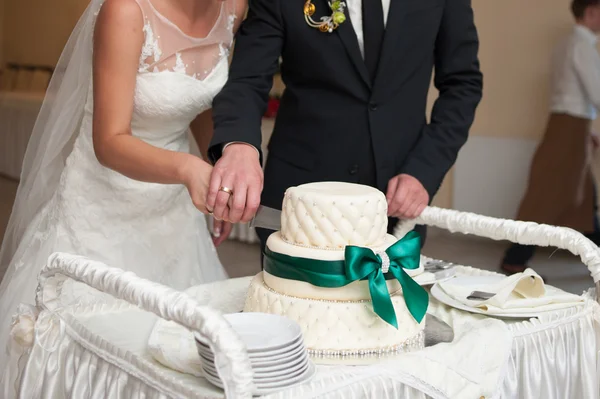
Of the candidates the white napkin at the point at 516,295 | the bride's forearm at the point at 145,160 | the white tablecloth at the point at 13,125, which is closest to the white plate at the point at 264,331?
the bride's forearm at the point at 145,160

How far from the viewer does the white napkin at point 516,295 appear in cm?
143

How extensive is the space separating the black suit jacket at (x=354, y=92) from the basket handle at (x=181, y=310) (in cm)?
62

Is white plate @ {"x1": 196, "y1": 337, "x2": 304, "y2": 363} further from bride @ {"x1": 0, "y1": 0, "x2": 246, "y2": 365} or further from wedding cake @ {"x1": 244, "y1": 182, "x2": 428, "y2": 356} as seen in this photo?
bride @ {"x1": 0, "y1": 0, "x2": 246, "y2": 365}

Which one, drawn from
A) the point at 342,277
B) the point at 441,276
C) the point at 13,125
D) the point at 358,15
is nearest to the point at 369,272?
the point at 342,277

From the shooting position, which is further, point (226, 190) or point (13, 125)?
point (13, 125)

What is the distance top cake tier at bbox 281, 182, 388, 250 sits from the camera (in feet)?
4.00

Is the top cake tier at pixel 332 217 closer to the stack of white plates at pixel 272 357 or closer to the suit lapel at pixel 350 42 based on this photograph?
the stack of white plates at pixel 272 357

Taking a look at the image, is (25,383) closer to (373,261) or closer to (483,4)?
(373,261)

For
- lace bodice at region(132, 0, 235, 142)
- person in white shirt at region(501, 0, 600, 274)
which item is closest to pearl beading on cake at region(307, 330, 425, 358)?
lace bodice at region(132, 0, 235, 142)

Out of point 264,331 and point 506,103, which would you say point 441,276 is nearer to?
point 264,331

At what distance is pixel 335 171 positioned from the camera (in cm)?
189

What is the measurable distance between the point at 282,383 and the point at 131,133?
0.91 metres

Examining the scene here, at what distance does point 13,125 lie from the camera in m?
3.67

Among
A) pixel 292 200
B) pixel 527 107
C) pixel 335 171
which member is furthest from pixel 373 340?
pixel 527 107
